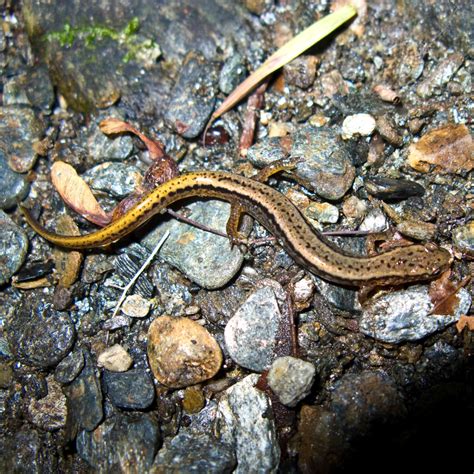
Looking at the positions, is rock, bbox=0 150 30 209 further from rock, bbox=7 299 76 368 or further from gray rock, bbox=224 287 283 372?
gray rock, bbox=224 287 283 372

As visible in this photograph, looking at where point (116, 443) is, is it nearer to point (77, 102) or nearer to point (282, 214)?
point (282, 214)

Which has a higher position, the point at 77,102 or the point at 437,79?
the point at 77,102

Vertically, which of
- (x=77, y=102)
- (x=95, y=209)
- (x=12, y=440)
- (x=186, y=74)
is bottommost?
(x=12, y=440)

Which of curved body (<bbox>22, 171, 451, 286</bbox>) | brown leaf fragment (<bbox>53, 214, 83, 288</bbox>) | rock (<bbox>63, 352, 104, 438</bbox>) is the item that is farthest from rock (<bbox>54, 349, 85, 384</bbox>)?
curved body (<bbox>22, 171, 451, 286</bbox>)

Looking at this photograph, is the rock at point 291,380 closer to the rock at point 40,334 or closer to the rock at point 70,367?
the rock at point 70,367

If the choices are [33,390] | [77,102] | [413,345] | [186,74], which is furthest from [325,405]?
[77,102]

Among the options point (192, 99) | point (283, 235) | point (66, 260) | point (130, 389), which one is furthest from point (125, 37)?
point (130, 389)

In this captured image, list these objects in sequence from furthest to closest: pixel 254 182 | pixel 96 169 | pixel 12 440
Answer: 1. pixel 96 169
2. pixel 254 182
3. pixel 12 440
